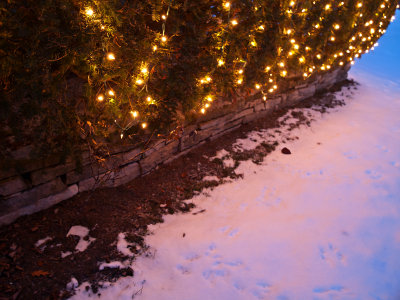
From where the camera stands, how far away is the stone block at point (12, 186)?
2.80m

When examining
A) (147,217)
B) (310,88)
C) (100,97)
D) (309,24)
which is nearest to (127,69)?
(100,97)

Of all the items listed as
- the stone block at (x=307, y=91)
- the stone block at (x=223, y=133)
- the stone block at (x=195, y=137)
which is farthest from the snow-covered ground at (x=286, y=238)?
the stone block at (x=307, y=91)

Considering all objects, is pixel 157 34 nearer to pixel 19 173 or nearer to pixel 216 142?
pixel 19 173

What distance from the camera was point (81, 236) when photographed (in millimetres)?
3096

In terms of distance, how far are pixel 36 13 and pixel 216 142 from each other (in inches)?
147

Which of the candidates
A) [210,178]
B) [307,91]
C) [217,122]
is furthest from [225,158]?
[307,91]

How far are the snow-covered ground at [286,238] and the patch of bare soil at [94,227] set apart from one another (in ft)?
0.65

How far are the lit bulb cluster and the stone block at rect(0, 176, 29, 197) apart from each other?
1331mm

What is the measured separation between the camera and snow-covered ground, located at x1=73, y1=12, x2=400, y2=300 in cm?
286

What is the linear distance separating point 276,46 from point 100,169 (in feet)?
14.5

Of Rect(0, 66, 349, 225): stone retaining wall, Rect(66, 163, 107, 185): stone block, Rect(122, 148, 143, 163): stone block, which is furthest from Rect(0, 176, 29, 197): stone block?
Rect(122, 148, 143, 163): stone block

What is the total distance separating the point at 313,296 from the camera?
9.23 ft

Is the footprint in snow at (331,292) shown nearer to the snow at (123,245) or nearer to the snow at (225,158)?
the snow at (123,245)

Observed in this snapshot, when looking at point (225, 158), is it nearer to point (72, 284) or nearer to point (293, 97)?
point (72, 284)
